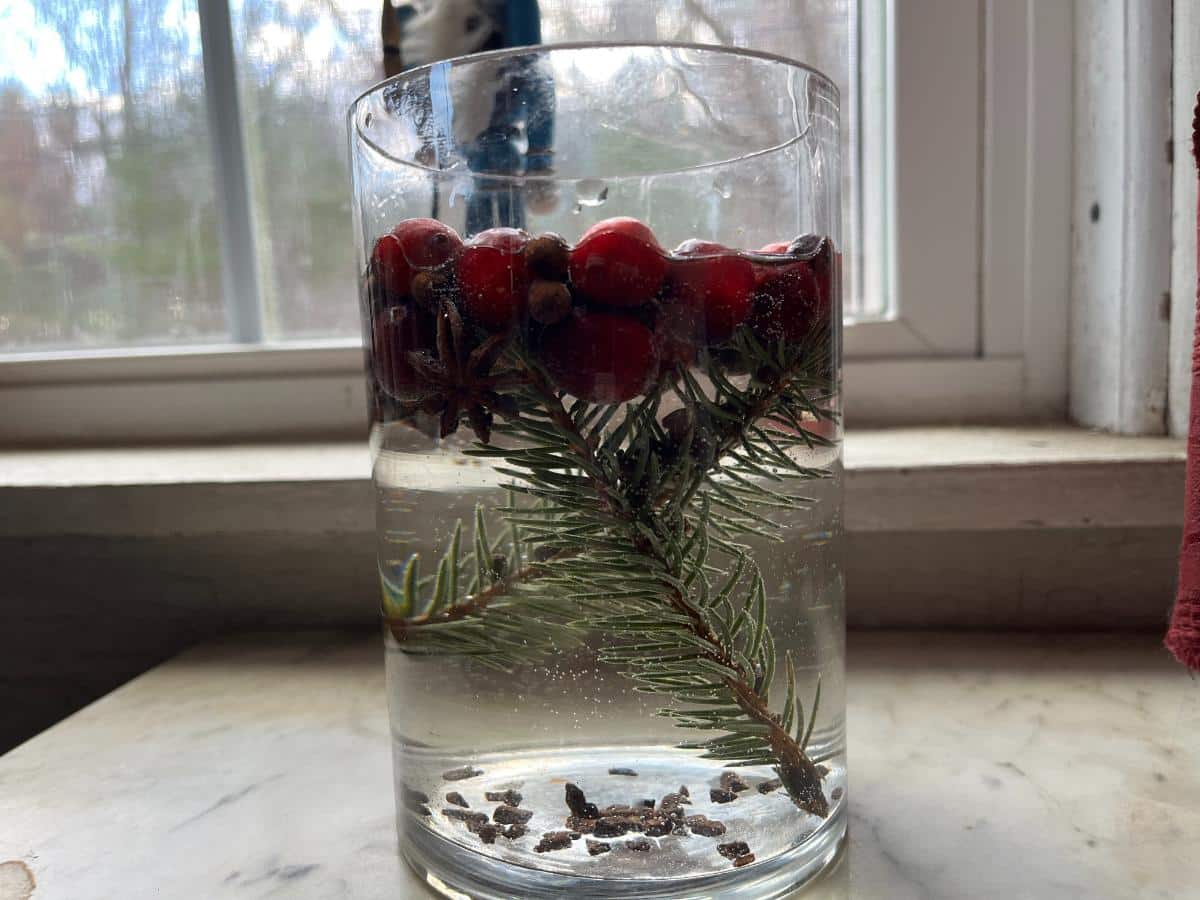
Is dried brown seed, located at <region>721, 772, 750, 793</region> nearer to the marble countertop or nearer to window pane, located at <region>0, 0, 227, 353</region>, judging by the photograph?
the marble countertop

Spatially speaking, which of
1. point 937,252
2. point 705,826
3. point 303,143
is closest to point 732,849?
point 705,826

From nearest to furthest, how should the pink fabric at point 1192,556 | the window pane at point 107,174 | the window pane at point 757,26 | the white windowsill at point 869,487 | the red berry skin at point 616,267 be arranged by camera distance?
the red berry skin at point 616,267
the pink fabric at point 1192,556
the white windowsill at point 869,487
the window pane at point 757,26
the window pane at point 107,174

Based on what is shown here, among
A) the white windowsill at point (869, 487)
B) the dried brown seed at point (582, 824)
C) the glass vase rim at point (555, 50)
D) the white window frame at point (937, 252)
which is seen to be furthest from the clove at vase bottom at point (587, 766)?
the white window frame at point (937, 252)

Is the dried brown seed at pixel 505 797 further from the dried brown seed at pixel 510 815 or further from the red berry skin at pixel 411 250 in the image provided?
the red berry skin at pixel 411 250

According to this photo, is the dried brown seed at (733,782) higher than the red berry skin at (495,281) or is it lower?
lower


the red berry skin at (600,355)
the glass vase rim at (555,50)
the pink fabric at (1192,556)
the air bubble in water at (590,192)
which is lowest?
the pink fabric at (1192,556)

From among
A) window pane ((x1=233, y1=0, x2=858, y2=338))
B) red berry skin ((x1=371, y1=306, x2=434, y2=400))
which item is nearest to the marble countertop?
red berry skin ((x1=371, y1=306, x2=434, y2=400))

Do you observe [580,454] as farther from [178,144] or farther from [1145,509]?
[178,144]
